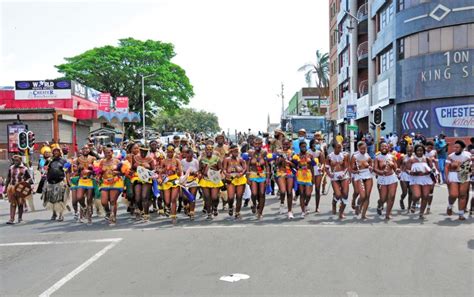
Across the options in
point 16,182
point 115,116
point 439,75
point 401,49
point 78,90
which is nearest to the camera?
point 16,182

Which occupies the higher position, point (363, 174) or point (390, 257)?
point (363, 174)

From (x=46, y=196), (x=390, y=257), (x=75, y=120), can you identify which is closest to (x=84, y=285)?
(x=390, y=257)

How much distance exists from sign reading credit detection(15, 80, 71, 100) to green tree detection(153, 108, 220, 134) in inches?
2310

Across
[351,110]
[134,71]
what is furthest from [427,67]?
[134,71]

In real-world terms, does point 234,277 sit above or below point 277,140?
below

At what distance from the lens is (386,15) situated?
1356 inches

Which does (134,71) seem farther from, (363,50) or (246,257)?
(246,257)

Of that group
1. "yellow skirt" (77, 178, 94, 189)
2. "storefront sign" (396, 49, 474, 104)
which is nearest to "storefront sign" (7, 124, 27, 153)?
"yellow skirt" (77, 178, 94, 189)

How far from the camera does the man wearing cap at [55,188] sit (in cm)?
1200

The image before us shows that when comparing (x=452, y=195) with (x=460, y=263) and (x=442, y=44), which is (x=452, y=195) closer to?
(x=460, y=263)

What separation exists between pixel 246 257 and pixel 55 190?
6.35m

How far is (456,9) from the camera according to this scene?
89.8 feet

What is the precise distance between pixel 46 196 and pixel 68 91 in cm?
3067

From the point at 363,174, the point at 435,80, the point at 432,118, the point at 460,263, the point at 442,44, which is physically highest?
the point at 442,44
